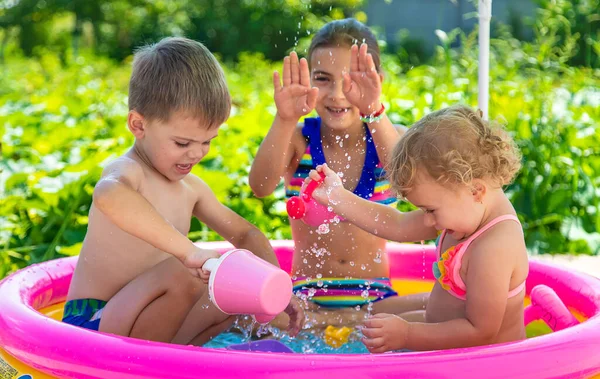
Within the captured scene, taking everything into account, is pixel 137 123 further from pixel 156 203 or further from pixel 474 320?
pixel 474 320

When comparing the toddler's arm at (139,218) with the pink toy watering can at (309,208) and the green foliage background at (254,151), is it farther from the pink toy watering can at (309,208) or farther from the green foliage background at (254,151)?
the green foliage background at (254,151)

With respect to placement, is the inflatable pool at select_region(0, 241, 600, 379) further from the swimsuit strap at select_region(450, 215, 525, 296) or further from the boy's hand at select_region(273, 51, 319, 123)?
the boy's hand at select_region(273, 51, 319, 123)

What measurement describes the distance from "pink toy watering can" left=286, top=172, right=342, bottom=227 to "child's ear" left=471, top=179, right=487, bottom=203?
0.41 metres

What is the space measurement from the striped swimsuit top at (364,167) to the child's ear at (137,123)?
639 millimetres

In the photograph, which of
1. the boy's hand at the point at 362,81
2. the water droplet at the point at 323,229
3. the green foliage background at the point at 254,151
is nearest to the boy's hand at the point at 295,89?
the boy's hand at the point at 362,81

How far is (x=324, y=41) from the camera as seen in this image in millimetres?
2646

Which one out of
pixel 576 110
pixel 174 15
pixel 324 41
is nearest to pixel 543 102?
pixel 576 110

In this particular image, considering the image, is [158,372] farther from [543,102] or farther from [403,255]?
[543,102]

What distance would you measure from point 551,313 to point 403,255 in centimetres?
77

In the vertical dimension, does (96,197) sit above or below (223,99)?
below

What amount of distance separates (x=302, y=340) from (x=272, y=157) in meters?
0.57

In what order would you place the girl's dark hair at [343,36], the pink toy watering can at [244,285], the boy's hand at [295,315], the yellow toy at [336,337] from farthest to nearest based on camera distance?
1. the girl's dark hair at [343,36]
2. the yellow toy at [336,337]
3. the boy's hand at [295,315]
4. the pink toy watering can at [244,285]

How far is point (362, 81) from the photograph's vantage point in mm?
2453

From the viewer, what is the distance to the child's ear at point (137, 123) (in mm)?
2230
